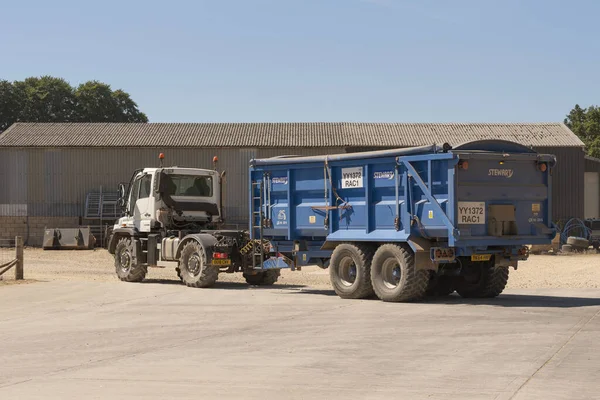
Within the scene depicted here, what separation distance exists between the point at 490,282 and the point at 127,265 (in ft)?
31.9

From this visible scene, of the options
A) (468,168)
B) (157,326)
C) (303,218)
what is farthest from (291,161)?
(157,326)

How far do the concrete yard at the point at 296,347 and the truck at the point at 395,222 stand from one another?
72cm

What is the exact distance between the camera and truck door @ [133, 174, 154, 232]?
2317 centimetres

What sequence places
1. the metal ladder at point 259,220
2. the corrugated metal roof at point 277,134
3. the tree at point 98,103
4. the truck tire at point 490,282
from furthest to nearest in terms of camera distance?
the tree at point 98,103 → the corrugated metal roof at point 277,134 → the metal ladder at point 259,220 → the truck tire at point 490,282

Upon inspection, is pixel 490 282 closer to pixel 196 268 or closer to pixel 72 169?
pixel 196 268

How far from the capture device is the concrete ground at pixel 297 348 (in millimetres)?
9148

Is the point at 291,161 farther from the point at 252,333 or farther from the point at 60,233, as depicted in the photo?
the point at 60,233

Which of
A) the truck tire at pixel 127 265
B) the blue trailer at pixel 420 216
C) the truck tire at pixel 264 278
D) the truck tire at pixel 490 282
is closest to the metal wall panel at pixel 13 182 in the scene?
the truck tire at pixel 127 265

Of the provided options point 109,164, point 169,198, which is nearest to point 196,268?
point 169,198

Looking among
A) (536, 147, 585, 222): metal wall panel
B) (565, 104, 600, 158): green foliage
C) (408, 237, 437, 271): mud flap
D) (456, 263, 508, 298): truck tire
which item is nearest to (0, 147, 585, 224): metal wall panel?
(536, 147, 585, 222): metal wall panel

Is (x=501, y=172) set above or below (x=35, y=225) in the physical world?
above

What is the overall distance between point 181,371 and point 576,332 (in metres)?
5.85

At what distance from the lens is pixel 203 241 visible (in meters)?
21.3

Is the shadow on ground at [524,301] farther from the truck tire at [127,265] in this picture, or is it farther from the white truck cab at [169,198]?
the truck tire at [127,265]
